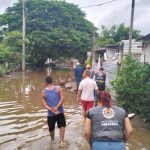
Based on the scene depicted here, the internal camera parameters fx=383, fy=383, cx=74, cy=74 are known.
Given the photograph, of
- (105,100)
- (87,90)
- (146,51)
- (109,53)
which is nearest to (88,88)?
(87,90)

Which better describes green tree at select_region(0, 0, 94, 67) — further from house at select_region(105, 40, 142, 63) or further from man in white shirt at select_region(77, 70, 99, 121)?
man in white shirt at select_region(77, 70, 99, 121)

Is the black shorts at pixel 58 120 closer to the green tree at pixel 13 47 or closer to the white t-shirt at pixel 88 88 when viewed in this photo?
the white t-shirt at pixel 88 88

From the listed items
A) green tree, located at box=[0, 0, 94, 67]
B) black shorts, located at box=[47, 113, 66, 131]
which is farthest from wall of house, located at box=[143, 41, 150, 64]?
green tree, located at box=[0, 0, 94, 67]

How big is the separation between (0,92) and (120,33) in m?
36.9

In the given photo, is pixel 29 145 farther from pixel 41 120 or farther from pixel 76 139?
pixel 41 120

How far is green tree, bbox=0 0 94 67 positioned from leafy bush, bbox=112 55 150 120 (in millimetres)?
32327

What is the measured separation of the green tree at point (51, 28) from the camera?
45.7 meters

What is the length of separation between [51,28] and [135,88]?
3604 centimetres

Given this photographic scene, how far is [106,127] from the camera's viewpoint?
5.40m

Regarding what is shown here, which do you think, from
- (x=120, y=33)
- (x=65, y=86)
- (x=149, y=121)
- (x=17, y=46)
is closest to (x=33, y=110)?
(x=149, y=121)

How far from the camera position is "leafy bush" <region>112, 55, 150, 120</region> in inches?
470

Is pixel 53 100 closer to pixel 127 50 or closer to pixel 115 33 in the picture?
pixel 127 50

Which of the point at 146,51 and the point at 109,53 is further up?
the point at 146,51

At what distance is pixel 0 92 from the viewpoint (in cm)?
2175
